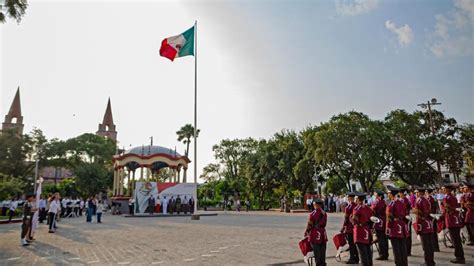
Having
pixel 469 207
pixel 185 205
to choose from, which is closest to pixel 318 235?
pixel 469 207

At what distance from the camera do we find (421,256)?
8.65 metres

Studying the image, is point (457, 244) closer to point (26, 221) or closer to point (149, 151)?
point (26, 221)

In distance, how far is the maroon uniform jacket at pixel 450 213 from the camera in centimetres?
830

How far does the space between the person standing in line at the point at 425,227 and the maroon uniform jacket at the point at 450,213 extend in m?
1.20

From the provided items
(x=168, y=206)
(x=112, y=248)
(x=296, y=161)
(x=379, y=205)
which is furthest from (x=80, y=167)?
(x=379, y=205)

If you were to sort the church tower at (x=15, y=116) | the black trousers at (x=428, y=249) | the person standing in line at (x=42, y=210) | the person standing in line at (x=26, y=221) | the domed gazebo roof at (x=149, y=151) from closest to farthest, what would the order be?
the black trousers at (x=428, y=249), the person standing in line at (x=26, y=221), the person standing in line at (x=42, y=210), the domed gazebo roof at (x=149, y=151), the church tower at (x=15, y=116)

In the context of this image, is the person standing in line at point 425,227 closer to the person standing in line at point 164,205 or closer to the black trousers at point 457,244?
the black trousers at point 457,244

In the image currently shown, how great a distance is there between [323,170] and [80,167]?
3836 cm

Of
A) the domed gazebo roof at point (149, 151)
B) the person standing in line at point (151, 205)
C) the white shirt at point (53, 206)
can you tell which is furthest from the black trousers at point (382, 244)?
the domed gazebo roof at point (149, 151)

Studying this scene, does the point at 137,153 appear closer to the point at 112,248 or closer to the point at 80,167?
the point at 112,248

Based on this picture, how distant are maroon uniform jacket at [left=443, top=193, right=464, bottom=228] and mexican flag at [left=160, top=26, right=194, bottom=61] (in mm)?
18405

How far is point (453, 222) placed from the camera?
27.3 feet

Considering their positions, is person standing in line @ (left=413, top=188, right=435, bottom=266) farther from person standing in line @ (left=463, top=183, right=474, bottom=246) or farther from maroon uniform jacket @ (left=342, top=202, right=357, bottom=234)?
person standing in line @ (left=463, top=183, right=474, bottom=246)

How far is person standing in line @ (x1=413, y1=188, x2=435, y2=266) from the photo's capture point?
Answer: 7164mm
